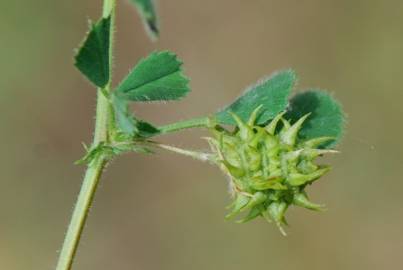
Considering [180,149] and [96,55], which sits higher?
[96,55]

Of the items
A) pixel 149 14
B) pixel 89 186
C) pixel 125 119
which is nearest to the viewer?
pixel 149 14

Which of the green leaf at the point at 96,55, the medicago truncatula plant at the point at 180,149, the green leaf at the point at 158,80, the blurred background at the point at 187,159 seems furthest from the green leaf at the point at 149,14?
the blurred background at the point at 187,159

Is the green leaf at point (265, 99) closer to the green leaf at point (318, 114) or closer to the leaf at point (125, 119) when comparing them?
the green leaf at point (318, 114)

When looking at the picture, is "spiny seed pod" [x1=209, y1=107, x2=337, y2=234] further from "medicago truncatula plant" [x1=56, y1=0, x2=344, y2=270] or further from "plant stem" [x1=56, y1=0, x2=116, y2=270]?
"plant stem" [x1=56, y1=0, x2=116, y2=270]

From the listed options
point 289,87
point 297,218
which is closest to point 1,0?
point 297,218

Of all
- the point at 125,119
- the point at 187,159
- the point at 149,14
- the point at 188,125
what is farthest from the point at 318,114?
the point at 187,159

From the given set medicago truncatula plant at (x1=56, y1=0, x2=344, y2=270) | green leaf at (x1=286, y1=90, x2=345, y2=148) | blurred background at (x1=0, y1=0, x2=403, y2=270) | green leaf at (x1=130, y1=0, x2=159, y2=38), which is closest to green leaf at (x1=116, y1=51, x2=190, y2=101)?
medicago truncatula plant at (x1=56, y1=0, x2=344, y2=270)

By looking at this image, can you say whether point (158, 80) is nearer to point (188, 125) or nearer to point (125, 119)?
point (188, 125)
